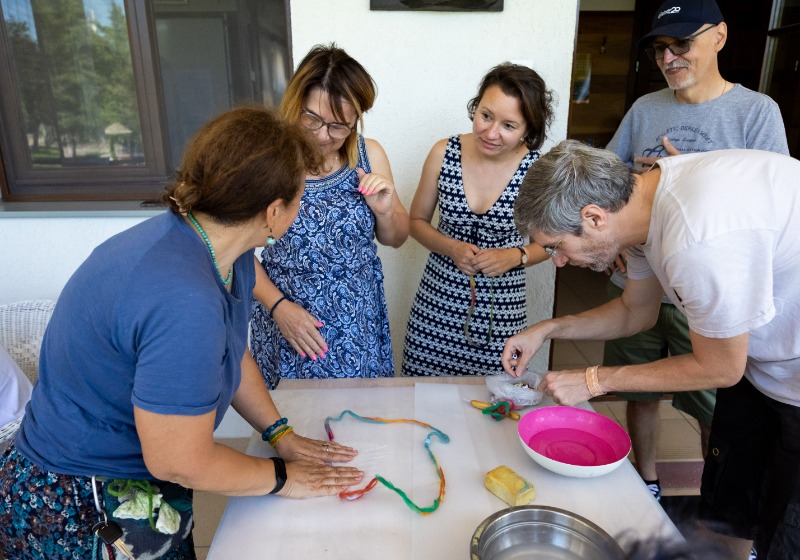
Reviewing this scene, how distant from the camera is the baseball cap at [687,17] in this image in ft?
5.50

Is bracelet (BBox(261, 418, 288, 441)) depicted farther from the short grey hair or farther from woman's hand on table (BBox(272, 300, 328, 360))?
the short grey hair

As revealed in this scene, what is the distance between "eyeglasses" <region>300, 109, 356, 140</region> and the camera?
4.81ft

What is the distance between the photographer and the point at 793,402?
48.1 inches

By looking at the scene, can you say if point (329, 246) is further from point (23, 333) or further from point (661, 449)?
point (661, 449)

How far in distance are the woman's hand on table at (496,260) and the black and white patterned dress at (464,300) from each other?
65mm

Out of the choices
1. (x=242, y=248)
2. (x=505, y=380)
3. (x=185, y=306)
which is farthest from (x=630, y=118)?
(x=185, y=306)

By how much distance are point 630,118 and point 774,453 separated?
46.1 inches

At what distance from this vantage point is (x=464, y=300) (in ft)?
6.01

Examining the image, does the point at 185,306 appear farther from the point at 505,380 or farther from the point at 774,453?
the point at 774,453

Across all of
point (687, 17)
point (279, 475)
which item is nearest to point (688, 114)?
point (687, 17)

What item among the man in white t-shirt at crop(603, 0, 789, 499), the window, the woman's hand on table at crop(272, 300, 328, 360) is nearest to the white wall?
the window

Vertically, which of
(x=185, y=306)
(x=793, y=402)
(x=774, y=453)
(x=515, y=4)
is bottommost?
(x=774, y=453)

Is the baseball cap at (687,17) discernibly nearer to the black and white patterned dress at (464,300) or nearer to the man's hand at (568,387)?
the black and white patterned dress at (464,300)

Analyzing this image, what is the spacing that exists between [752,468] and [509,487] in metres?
0.74
